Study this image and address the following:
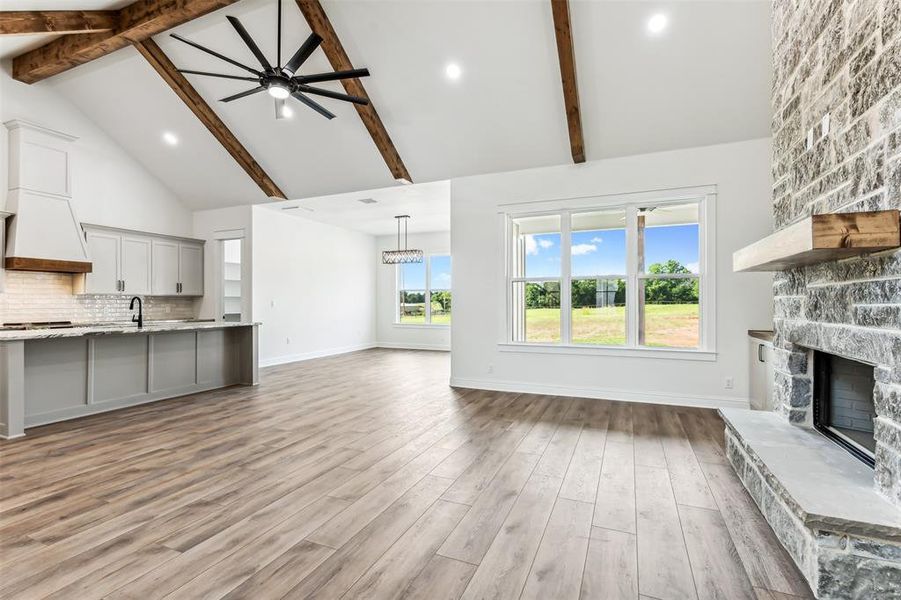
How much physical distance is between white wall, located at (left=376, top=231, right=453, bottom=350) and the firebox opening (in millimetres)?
7720

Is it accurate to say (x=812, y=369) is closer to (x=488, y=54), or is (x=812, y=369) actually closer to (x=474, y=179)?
(x=488, y=54)

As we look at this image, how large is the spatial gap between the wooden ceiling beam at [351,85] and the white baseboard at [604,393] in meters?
3.05

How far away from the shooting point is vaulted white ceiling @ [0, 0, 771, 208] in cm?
395

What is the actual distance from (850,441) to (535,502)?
68.5 inches

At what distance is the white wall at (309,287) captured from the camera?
780cm

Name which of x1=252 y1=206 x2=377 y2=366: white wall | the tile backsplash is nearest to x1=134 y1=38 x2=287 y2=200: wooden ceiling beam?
x1=252 y1=206 x2=377 y2=366: white wall

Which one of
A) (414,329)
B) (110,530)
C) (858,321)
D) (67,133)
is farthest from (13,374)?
(414,329)

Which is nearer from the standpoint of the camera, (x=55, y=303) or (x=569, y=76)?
(x=569, y=76)

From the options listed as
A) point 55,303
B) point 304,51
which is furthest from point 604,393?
point 55,303

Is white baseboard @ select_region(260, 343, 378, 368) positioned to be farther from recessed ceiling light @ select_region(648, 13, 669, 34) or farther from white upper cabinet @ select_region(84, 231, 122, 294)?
recessed ceiling light @ select_region(648, 13, 669, 34)

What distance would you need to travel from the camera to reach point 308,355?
878cm

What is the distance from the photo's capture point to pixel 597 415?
4438mm

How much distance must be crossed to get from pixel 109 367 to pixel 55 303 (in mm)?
2638

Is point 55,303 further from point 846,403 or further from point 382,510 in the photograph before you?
point 846,403
